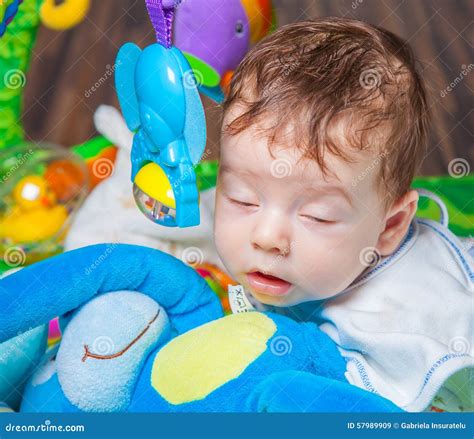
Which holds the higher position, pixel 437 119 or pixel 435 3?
pixel 435 3

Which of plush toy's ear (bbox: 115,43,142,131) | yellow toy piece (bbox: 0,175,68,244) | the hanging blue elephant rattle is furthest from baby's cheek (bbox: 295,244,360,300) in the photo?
yellow toy piece (bbox: 0,175,68,244)

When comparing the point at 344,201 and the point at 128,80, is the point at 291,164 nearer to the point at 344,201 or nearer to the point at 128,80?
the point at 344,201

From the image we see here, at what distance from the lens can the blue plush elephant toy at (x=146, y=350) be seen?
0.79m

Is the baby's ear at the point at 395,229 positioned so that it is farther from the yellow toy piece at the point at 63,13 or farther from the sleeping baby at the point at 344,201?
the yellow toy piece at the point at 63,13

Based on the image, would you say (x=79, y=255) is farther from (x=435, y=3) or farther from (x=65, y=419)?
(x=435, y=3)

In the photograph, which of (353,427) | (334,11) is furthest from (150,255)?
(334,11)

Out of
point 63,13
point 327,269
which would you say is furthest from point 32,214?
point 327,269

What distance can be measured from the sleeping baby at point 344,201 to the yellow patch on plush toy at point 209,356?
2.0 inches

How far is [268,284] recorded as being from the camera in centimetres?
86

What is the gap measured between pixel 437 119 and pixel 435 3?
0.54 ft

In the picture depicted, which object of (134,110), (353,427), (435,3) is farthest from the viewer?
(435,3)

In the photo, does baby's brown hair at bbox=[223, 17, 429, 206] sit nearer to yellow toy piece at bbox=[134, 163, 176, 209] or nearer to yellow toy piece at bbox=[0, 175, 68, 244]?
yellow toy piece at bbox=[134, 163, 176, 209]

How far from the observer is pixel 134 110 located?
859mm

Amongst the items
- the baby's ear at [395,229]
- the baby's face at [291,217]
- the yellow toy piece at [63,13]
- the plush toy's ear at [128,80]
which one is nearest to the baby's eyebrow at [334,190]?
the baby's face at [291,217]
